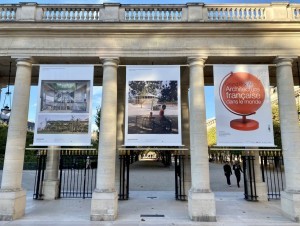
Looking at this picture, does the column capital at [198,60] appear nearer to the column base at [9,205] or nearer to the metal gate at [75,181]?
the metal gate at [75,181]

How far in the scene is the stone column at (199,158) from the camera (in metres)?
9.20

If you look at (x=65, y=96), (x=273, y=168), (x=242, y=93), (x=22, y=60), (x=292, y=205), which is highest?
(x=22, y=60)

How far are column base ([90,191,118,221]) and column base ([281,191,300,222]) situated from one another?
6.30 m

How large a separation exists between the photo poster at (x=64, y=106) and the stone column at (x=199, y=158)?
4.07m

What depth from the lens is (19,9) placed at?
35.4ft

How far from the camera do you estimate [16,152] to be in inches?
388

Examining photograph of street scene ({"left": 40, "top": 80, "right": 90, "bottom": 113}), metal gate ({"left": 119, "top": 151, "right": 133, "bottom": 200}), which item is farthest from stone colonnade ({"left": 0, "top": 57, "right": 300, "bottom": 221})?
metal gate ({"left": 119, "top": 151, "right": 133, "bottom": 200})

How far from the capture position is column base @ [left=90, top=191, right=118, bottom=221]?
925 centimetres

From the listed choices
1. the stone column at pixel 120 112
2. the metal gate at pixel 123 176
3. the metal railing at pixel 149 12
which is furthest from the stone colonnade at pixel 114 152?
the stone column at pixel 120 112

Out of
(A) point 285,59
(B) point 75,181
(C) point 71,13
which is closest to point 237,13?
(A) point 285,59

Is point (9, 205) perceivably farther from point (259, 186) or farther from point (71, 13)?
point (259, 186)

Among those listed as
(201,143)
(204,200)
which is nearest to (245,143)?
(201,143)

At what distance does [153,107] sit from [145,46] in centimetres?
251

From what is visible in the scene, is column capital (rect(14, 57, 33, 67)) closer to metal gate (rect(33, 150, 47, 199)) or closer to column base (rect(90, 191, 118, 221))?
metal gate (rect(33, 150, 47, 199))
